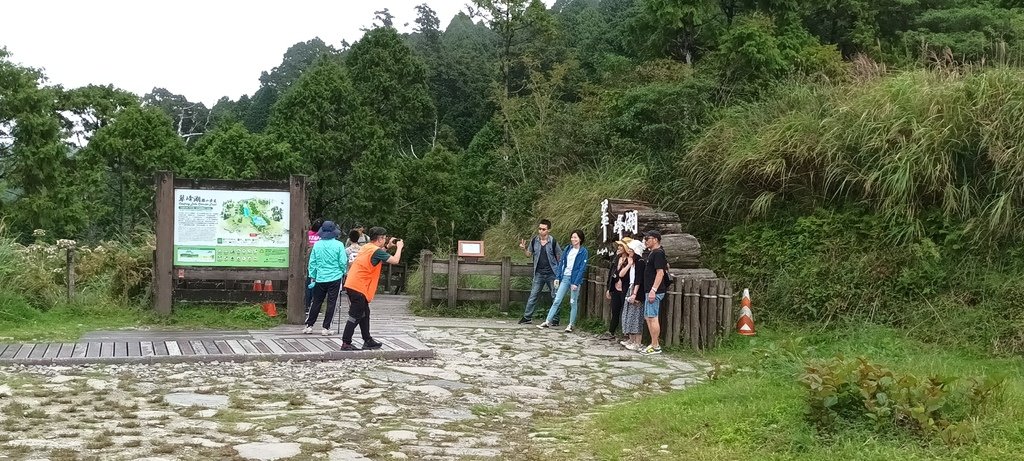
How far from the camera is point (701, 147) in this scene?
14.2 meters

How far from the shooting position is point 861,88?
13.1 metres

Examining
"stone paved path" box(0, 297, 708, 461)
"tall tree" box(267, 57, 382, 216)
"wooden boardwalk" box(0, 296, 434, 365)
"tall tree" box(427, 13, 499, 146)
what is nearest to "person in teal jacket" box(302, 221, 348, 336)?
"wooden boardwalk" box(0, 296, 434, 365)

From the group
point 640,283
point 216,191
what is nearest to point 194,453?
point 640,283

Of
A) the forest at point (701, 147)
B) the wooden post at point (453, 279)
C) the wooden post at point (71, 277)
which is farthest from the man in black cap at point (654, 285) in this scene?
the wooden post at point (71, 277)

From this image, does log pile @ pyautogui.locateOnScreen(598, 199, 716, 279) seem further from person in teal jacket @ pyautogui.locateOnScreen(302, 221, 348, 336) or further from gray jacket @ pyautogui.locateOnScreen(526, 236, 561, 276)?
person in teal jacket @ pyautogui.locateOnScreen(302, 221, 348, 336)

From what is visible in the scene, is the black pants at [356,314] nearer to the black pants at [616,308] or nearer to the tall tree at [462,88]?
the black pants at [616,308]

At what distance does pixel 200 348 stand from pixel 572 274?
5.83m

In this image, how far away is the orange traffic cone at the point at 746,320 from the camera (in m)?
11.1

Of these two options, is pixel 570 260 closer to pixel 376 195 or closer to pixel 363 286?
pixel 363 286

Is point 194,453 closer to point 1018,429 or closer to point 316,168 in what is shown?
point 1018,429

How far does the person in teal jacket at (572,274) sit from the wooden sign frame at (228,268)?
3896 mm

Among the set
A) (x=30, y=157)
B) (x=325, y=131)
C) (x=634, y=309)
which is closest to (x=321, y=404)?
(x=634, y=309)

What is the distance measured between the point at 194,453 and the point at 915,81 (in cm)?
1114

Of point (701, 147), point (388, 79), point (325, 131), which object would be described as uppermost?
point (388, 79)
